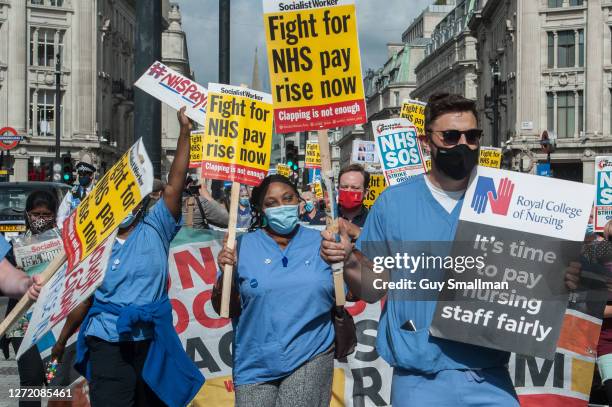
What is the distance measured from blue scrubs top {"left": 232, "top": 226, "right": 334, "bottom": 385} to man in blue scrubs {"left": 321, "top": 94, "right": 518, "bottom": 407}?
78cm

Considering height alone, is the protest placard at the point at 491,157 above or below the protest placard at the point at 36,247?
above

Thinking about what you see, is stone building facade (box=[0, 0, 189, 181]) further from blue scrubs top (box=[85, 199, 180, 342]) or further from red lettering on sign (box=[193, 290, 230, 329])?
blue scrubs top (box=[85, 199, 180, 342])

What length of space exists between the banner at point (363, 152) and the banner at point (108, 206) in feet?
42.6

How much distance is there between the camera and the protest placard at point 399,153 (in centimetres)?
1119

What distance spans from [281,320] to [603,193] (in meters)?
8.04

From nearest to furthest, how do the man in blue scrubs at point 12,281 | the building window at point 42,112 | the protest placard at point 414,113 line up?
the man in blue scrubs at point 12,281 → the protest placard at point 414,113 → the building window at point 42,112

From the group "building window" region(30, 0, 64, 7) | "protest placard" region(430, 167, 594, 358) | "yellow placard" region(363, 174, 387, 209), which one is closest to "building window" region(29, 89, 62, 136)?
"building window" region(30, 0, 64, 7)

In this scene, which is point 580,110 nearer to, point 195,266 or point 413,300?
point 195,266

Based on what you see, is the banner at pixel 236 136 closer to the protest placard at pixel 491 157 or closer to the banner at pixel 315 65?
the banner at pixel 315 65

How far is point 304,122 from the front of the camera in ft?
17.9

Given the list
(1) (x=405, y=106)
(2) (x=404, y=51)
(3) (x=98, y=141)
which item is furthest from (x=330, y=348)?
(2) (x=404, y=51)

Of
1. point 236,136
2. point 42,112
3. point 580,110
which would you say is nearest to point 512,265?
point 236,136

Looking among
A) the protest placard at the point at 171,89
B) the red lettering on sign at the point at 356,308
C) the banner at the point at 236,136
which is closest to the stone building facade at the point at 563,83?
the protest placard at the point at 171,89

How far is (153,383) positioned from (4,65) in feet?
177
